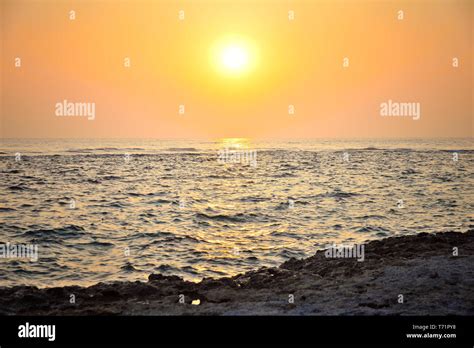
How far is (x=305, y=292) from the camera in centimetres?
1063

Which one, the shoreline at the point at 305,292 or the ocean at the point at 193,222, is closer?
the shoreline at the point at 305,292

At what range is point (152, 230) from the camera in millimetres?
22844

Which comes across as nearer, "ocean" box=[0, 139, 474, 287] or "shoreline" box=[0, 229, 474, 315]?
"shoreline" box=[0, 229, 474, 315]

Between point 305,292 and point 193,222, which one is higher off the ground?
point 305,292

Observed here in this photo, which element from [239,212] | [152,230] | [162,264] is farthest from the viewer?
[239,212]

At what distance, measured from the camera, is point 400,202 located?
3169 centimetres

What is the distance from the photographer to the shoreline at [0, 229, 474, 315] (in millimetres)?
9359

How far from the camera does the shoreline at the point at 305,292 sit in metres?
9.36

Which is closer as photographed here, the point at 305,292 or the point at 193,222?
the point at 305,292
